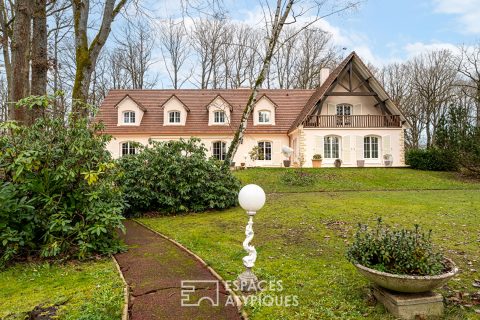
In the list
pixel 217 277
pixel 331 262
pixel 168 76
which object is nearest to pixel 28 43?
pixel 217 277

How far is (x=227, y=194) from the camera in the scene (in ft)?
33.4

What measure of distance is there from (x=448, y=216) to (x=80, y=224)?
8.81m

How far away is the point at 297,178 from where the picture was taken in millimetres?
16031

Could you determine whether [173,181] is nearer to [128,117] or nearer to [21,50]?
[21,50]

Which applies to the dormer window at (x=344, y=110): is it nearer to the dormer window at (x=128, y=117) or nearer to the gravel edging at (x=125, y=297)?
the dormer window at (x=128, y=117)

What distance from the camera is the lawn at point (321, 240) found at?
375cm

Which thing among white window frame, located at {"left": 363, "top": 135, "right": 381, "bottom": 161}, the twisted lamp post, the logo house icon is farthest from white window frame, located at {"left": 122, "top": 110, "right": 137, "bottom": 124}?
the twisted lamp post

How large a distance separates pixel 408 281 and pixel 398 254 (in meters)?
0.31

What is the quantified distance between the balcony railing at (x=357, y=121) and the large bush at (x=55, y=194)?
1803 cm

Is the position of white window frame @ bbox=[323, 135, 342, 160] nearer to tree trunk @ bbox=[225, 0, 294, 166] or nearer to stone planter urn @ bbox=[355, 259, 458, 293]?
tree trunk @ bbox=[225, 0, 294, 166]

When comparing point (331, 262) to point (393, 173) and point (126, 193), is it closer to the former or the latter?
point (126, 193)

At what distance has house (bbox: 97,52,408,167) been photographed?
2205cm

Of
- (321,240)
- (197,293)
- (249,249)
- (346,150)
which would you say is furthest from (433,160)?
(197,293)

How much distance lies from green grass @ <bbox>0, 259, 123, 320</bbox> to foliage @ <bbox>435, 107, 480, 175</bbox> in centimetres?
1909
